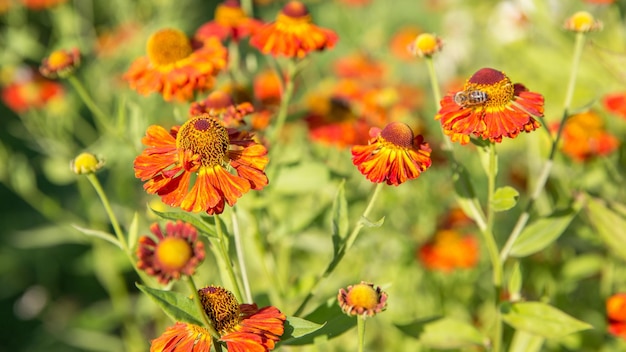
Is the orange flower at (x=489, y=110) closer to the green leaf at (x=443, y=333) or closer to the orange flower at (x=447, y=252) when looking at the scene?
the green leaf at (x=443, y=333)

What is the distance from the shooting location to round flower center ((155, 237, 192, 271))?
0.90 m

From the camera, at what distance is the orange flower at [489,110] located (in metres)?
1.09

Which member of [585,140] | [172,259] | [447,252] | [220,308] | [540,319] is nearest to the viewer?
[172,259]

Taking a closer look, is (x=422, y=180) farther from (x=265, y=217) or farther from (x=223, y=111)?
(x=223, y=111)

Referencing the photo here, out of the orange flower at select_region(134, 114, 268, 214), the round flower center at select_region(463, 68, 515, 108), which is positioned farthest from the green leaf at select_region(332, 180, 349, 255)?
the round flower center at select_region(463, 68, 515, 108)

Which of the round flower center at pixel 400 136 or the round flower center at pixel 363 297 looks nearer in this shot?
the round flower center at pixel 363 297

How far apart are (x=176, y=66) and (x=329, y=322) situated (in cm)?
A: 74

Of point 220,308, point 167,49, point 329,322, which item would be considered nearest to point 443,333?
point 329,322

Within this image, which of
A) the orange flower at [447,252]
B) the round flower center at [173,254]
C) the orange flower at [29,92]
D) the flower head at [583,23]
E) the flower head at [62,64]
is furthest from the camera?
the orange flower at [29,92]

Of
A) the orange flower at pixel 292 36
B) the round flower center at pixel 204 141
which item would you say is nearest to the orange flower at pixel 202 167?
the round flower center at pixel 204 141

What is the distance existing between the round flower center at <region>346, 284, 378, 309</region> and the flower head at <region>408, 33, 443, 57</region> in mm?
527

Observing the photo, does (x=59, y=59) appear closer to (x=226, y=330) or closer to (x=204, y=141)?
(x=204, y=141)

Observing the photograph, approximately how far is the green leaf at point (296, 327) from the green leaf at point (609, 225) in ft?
2.48

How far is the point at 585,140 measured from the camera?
1933mm
